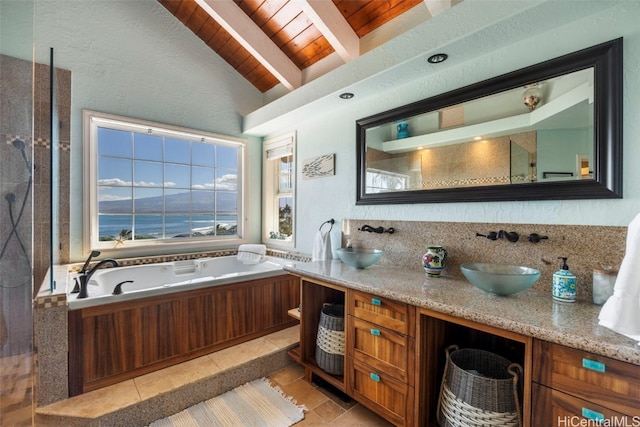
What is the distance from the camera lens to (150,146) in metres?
3.05

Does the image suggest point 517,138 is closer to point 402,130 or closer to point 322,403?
point 402,130

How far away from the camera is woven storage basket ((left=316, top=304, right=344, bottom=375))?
6.09 ft

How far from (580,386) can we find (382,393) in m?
0.89

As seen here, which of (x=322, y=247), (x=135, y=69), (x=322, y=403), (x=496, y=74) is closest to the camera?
(x=496, y=74)

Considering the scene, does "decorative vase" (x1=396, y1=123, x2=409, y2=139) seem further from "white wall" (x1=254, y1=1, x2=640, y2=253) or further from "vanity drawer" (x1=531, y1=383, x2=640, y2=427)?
"vanity drawer" (x1=531, y1=383, x2=640, y2=427)

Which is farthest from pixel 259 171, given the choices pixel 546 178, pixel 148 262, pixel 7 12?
pixel 546 178

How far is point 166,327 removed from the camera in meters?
2.04

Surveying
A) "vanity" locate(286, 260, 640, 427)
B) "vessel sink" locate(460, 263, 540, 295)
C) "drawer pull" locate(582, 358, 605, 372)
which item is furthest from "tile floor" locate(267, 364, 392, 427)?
"drawer pull" locate(582, 358, 605, 372)

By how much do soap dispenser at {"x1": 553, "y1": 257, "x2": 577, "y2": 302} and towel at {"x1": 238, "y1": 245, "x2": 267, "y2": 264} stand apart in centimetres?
260

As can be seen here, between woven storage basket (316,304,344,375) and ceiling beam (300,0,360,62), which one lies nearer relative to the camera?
woven storage basket (316,304,344,375)

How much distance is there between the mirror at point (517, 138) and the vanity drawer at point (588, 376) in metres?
0.83

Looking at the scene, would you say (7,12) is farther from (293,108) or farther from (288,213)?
(288,213)

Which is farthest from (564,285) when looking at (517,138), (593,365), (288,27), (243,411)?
(288,27)

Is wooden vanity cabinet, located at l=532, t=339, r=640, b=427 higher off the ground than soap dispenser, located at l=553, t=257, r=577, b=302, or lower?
lower
